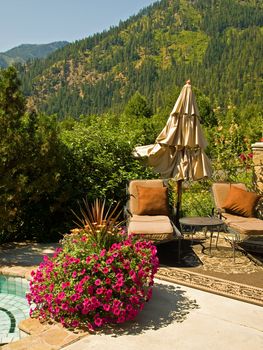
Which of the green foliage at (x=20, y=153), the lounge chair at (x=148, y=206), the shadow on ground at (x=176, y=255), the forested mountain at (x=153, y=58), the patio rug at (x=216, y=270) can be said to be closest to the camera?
the patio rug at (x=216, y=270)

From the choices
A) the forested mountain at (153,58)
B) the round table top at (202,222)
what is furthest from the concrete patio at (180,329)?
the forested mountain at (153,58)

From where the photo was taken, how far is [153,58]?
157750 millimetres

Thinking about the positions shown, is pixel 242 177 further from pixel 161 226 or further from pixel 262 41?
pixel 262 41

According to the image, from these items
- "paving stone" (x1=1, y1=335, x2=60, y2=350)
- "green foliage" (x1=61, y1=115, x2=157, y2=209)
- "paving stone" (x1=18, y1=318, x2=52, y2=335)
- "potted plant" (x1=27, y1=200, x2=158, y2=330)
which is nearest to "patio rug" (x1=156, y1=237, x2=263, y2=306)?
"potted plant" (x1=27, y1=200, x2=158, y2=330)

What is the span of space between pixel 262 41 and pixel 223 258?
125027 millimetres

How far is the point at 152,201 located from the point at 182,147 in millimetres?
1162

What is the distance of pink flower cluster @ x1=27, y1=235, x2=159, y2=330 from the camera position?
364 centimetres

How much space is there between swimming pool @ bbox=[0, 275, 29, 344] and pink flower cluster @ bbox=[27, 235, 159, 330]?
13.3 inches

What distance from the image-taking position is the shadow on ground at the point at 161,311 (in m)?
3.70

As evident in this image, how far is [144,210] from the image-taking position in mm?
6691

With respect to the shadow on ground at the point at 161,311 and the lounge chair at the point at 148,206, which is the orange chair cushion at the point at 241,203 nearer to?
the lounge chair at the point at 148,206

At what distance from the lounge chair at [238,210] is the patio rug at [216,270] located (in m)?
0.31

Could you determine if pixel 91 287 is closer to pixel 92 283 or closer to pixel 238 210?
pixel 92 283

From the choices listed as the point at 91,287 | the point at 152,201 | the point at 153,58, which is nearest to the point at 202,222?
the point at 152,201
